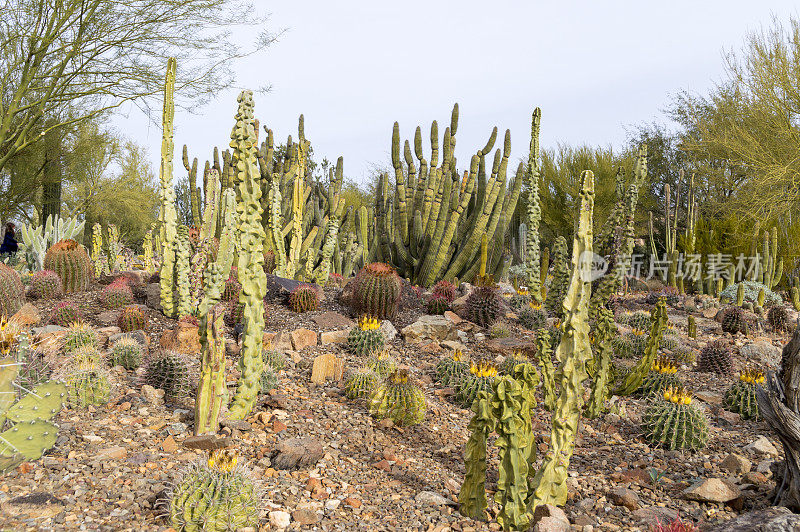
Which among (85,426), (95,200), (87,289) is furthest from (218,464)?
(95,200)

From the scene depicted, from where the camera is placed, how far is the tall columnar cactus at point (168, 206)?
6.65 m

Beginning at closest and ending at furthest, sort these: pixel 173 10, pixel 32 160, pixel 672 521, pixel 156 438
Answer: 1. pixel 672 521
2. pixel 156 438
3. pixel 173 10
4. pixel 32 160

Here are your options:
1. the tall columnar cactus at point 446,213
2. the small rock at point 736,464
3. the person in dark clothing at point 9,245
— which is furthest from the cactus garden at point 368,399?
the person in dark clothing at point 9,245

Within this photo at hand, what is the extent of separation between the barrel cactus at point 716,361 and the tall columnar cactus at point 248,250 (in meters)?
5.12

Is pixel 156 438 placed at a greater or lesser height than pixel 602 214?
lesser

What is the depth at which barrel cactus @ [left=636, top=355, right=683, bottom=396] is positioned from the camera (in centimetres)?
571

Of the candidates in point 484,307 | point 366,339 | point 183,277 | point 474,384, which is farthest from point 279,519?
point 484,307

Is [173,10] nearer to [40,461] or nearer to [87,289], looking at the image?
[87,289]

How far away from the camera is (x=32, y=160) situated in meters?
19.1

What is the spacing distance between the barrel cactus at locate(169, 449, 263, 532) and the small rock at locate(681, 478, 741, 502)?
2569 mm

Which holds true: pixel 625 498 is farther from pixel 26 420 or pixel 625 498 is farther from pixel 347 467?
pixel 26 420

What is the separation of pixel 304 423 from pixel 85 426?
1.48m

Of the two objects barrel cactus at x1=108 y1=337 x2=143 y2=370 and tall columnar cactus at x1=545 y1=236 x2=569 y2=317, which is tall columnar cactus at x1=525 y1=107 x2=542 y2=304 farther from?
barrel cactus at x1=108 y1=337 x2=143 y2=370

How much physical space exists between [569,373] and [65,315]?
19.6 ft
